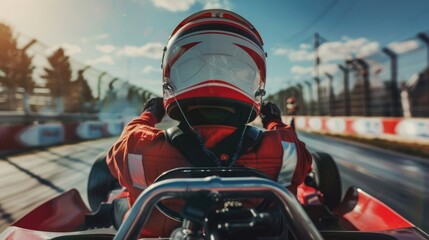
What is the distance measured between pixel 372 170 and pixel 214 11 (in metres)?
5.68

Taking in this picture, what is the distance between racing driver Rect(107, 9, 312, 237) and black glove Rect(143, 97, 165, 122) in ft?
0.90

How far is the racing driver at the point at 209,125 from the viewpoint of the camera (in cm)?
148

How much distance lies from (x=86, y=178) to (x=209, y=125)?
4565 mm

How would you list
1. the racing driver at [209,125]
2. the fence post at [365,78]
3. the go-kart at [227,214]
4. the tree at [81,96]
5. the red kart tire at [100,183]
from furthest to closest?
the fence post at [365,78] → the tree at [81,96] → the red kart tire at [100,183] → the racing driver at [209,125] → the go-kart at [227,214]

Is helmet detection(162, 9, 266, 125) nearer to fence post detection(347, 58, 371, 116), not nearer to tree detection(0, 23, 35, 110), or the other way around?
tree detection(0, 23, 35, 110)

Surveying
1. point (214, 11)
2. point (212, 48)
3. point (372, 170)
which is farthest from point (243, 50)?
point (372, 170)

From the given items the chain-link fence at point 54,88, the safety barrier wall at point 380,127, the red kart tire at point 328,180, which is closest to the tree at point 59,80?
the chain-link fence at point 54,88

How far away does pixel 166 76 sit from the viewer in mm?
1793

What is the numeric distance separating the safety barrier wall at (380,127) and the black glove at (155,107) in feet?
20.9

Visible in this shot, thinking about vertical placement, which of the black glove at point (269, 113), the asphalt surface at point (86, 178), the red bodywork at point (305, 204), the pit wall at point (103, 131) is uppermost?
the black glove at point (269, 113)

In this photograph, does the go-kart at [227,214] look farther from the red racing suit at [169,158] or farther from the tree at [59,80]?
the tree at [59,80]

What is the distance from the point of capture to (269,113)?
83.0 inches

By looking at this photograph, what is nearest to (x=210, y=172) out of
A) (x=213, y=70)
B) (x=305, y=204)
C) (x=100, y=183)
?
(x=213, y=70)

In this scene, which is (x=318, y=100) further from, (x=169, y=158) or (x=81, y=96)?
(x=169, y=158)
